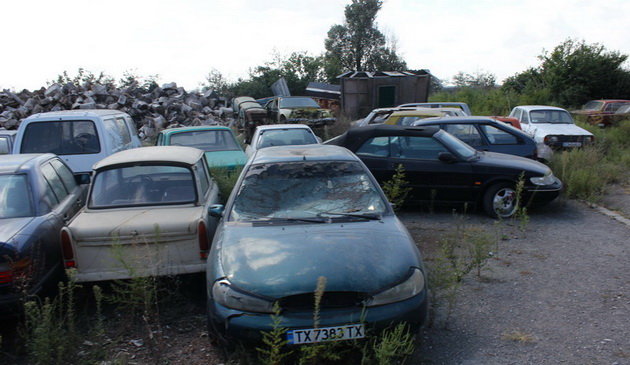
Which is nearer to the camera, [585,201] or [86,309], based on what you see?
[86,309]

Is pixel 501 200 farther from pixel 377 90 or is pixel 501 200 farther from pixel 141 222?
pixel 377 90

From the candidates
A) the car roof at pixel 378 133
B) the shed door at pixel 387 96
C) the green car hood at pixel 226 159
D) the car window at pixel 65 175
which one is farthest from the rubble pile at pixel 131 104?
the car window at pixel 65 175

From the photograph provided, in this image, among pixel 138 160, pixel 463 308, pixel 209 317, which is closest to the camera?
pixel 209 317

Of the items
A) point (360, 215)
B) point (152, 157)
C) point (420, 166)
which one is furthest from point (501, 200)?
point (152, 157)

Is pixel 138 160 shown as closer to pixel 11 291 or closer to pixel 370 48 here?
pixel 11 291

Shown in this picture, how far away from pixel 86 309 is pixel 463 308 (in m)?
3.75

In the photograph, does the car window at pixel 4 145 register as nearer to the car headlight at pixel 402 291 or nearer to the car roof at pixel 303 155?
the car roof at pixel 303 155

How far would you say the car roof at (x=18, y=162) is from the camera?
5164 millimetres

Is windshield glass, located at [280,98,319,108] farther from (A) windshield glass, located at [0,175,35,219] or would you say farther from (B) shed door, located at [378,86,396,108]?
(A) windshield glass, located at [0,175,35,219]

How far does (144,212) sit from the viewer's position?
5023 millimetres

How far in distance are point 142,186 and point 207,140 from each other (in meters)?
4.90

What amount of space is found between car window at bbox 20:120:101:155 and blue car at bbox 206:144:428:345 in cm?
493

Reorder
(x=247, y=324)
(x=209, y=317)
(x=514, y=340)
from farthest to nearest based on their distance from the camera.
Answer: (x=514, y=340)
(x=209, y=317)
(x=247, y=324)

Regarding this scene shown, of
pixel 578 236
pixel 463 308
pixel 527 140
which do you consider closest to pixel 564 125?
pixel 527 140
